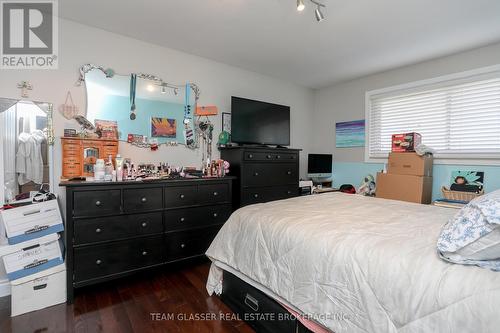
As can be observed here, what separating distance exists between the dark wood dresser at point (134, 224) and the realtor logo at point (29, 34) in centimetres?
122

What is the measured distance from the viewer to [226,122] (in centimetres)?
337

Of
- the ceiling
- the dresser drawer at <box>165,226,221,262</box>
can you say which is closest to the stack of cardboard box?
the ceiling

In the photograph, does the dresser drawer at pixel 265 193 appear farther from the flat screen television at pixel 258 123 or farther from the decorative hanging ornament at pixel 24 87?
the decorative hanging ornament at pixel 24 87

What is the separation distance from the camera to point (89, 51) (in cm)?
239

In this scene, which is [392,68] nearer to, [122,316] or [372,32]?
[372,32]

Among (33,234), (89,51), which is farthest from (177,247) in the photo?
(89,51)

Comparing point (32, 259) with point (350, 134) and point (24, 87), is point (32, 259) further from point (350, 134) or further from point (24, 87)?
point (350, 134)

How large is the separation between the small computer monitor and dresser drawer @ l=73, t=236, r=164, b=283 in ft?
8.49

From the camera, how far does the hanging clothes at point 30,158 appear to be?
6.95ft

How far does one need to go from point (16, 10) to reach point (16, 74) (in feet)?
1.78

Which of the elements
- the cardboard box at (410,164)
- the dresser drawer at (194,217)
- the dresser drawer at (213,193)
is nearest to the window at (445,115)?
the cardboard box at (410,164)

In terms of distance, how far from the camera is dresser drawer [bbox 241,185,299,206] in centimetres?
300

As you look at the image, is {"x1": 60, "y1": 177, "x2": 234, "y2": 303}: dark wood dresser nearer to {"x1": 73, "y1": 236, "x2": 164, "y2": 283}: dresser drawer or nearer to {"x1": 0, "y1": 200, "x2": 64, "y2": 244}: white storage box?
{"x1": 73, "y1": 236, "x2": 164, "y2": 283}: dresser drawer

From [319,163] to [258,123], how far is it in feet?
4.38
